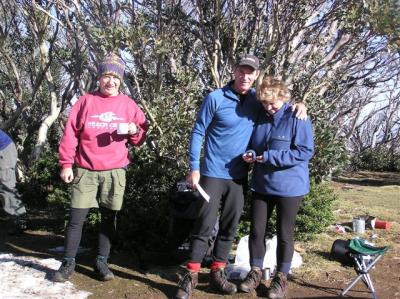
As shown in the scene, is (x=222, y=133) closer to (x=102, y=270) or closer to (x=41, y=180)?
(x=102, y=270)

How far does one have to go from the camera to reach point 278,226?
455 cm

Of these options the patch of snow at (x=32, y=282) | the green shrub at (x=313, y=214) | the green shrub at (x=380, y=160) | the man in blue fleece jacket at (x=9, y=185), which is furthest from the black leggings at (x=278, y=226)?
the green shrub at (x=380, y=160)

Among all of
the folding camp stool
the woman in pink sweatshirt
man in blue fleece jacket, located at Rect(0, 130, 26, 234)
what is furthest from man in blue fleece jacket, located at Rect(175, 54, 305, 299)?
man in blue fleece jacket, located at Rect(0, 130, 26, 234)

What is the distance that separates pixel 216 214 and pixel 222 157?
19.7 inches

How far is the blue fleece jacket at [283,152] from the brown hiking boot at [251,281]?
0.71 meters

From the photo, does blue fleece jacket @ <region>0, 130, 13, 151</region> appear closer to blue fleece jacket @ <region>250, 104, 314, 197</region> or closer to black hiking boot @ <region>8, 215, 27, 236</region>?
black hiking boot @ <region>8, 215, 27, 236</region>

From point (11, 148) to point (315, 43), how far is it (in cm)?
410

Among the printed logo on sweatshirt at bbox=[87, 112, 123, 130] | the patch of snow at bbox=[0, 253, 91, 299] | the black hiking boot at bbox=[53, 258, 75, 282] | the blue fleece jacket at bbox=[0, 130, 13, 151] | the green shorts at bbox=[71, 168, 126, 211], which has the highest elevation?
the printed logo on sweatshirt at bbox=[87, 112, 123, 130]

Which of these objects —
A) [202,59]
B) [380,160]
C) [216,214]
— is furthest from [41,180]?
[380,160]

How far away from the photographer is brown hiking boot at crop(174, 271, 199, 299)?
442cm

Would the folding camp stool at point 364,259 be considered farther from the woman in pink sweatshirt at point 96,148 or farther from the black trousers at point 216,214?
the woman in pink sweatshirt at point 96,148

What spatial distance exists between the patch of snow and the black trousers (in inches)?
40.9

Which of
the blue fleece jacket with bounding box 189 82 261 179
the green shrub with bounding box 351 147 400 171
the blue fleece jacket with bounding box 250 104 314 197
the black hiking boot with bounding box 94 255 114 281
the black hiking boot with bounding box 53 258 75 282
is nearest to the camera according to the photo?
the blue fleece jacket with bounding box 250 104 314 197

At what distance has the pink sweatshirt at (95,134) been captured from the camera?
4.66 meters
